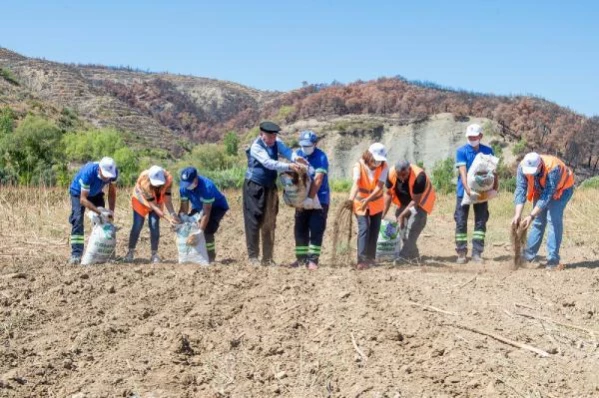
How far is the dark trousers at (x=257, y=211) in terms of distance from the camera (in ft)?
26.3

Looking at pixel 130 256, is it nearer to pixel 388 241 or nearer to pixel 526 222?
pixel 388 241

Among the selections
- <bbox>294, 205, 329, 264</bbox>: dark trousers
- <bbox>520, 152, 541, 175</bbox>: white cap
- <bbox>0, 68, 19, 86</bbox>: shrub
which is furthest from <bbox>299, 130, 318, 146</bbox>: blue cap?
<bbox>0, 68, 19, 86</bbox>: shrub

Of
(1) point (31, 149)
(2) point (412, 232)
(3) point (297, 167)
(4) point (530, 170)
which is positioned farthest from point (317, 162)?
(1) point (31, 149)

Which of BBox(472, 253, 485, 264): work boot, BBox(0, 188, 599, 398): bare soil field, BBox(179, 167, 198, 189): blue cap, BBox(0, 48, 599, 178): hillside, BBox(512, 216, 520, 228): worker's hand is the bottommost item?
BBox(0, 188, 599, 398): bare soil field

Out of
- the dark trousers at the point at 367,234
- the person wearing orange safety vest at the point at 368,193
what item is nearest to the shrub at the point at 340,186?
the dark trousers at the point at 367,234

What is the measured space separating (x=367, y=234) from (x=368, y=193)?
483 millimetres

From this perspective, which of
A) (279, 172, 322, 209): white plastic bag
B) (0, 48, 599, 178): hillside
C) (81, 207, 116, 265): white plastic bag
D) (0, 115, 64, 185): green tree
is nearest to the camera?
(279, 172, 322, 209): white plastic bag

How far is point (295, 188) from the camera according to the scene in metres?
7.79

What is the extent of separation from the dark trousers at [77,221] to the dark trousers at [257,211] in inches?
72.1

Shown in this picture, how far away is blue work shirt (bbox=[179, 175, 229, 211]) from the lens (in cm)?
845

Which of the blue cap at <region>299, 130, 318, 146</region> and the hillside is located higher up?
the hillside

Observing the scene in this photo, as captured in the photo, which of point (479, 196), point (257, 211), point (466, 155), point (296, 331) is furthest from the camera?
point (466, 155)

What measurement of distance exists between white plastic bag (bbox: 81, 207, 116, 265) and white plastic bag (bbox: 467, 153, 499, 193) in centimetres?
424

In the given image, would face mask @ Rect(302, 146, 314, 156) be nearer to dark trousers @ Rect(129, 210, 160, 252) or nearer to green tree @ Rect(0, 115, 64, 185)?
dark trousers @ Rect(129, 210, 160, 252)
